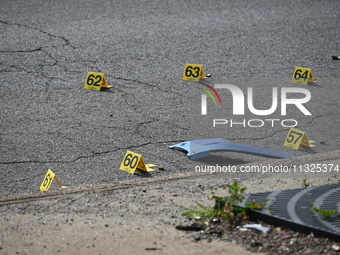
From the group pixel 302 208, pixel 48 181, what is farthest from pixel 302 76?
pixel 302 208

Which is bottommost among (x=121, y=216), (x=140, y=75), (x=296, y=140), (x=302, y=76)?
(x=121, y=216)

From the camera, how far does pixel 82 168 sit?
6469 mm

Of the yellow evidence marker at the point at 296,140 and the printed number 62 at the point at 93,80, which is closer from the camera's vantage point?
the yellow evidence marker at the point at 296,140

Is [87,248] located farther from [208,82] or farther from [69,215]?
[208,82]

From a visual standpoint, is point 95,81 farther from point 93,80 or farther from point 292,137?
point 292,137

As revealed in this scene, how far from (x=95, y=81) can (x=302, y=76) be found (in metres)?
2.90

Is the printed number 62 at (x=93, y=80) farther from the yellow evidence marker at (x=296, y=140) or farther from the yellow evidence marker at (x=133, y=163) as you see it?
the yellow evidence marker at (x=296, y=140)

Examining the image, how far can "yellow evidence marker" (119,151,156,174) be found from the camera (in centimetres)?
636

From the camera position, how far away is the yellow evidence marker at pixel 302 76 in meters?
8.89

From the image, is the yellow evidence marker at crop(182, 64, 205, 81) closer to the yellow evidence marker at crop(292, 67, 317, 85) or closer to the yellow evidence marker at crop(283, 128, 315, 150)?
the yellow evidence marker at crop(292, 67, 317, 85)

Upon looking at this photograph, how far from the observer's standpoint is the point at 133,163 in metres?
6.40

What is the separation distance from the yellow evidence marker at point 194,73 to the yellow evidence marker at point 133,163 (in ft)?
8.65

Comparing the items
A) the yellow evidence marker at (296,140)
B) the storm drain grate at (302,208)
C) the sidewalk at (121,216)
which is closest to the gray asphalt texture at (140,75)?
the yellow evidence marker at (296,140)

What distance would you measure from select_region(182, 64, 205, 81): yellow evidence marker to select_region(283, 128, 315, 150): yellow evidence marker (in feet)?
6.77
